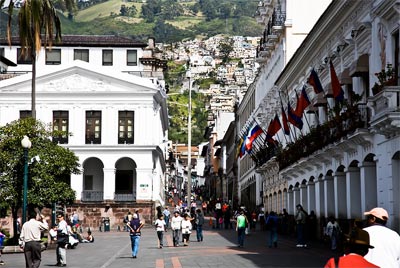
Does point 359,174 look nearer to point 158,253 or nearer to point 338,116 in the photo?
point 338,116

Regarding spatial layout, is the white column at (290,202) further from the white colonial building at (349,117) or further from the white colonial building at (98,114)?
the white colonial building at (98,114)

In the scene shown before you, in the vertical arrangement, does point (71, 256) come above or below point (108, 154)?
below

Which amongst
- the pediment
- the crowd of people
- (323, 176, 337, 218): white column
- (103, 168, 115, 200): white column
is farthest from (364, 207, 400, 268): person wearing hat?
the pediment

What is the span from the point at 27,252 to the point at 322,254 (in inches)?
485

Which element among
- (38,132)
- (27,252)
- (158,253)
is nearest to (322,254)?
(158,253)

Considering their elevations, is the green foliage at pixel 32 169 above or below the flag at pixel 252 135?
below

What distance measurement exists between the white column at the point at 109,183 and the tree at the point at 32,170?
2900cm

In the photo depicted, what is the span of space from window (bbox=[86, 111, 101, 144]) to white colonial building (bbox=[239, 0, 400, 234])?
22.0 meters

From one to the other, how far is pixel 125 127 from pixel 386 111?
160ft

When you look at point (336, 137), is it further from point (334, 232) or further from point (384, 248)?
point (384, 248)

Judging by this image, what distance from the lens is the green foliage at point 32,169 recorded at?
3859 centimetres

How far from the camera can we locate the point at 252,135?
56000 mm

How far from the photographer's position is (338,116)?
30.6 m


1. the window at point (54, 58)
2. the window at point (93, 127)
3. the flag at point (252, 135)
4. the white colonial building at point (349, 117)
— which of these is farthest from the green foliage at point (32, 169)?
the window at point (54, 58)
